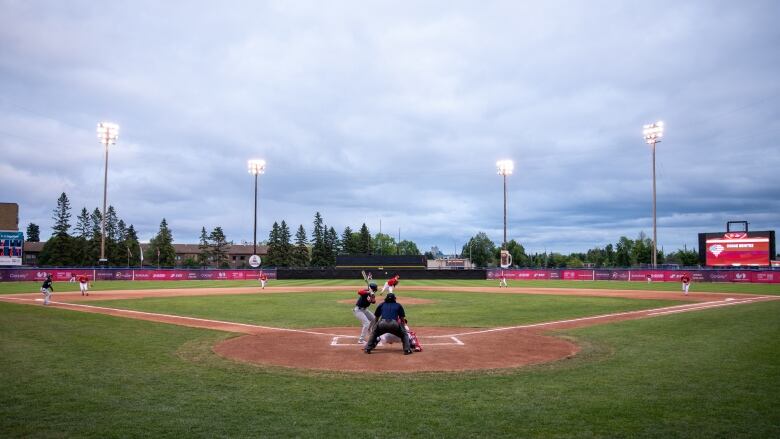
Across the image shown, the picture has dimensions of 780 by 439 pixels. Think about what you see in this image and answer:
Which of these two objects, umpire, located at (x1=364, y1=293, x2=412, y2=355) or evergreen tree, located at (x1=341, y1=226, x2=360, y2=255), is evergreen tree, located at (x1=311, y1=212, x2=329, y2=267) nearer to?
evergreen tree, located at (x1=341, y1=226, x2=360, y2=255)

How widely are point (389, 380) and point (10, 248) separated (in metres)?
60.9

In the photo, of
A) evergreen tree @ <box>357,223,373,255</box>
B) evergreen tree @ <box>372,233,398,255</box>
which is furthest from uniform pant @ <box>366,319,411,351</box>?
evergreen tree @ <box>372,233,398,255</box>

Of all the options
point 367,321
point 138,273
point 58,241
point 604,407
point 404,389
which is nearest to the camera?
point 604,407

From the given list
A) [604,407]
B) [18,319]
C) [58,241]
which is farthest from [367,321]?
[58,241]

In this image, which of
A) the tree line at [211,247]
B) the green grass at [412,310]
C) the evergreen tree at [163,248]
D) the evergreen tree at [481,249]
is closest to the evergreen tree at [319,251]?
the tree line at [211,247]

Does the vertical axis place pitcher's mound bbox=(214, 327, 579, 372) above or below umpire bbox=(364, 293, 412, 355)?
below

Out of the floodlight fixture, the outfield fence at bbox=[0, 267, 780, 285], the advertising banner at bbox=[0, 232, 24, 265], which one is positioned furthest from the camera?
the floodlight fixture

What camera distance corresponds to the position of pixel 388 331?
12.9 meters

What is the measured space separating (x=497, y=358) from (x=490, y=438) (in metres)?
6.00

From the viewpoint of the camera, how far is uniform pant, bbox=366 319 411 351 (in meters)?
12.8

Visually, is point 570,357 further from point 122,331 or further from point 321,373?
point 122,331

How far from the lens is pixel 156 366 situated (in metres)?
10.8

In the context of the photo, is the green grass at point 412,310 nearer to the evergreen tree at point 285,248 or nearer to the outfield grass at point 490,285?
the outfield grass at point 490,285

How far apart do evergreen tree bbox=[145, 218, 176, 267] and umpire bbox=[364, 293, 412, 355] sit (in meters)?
121
